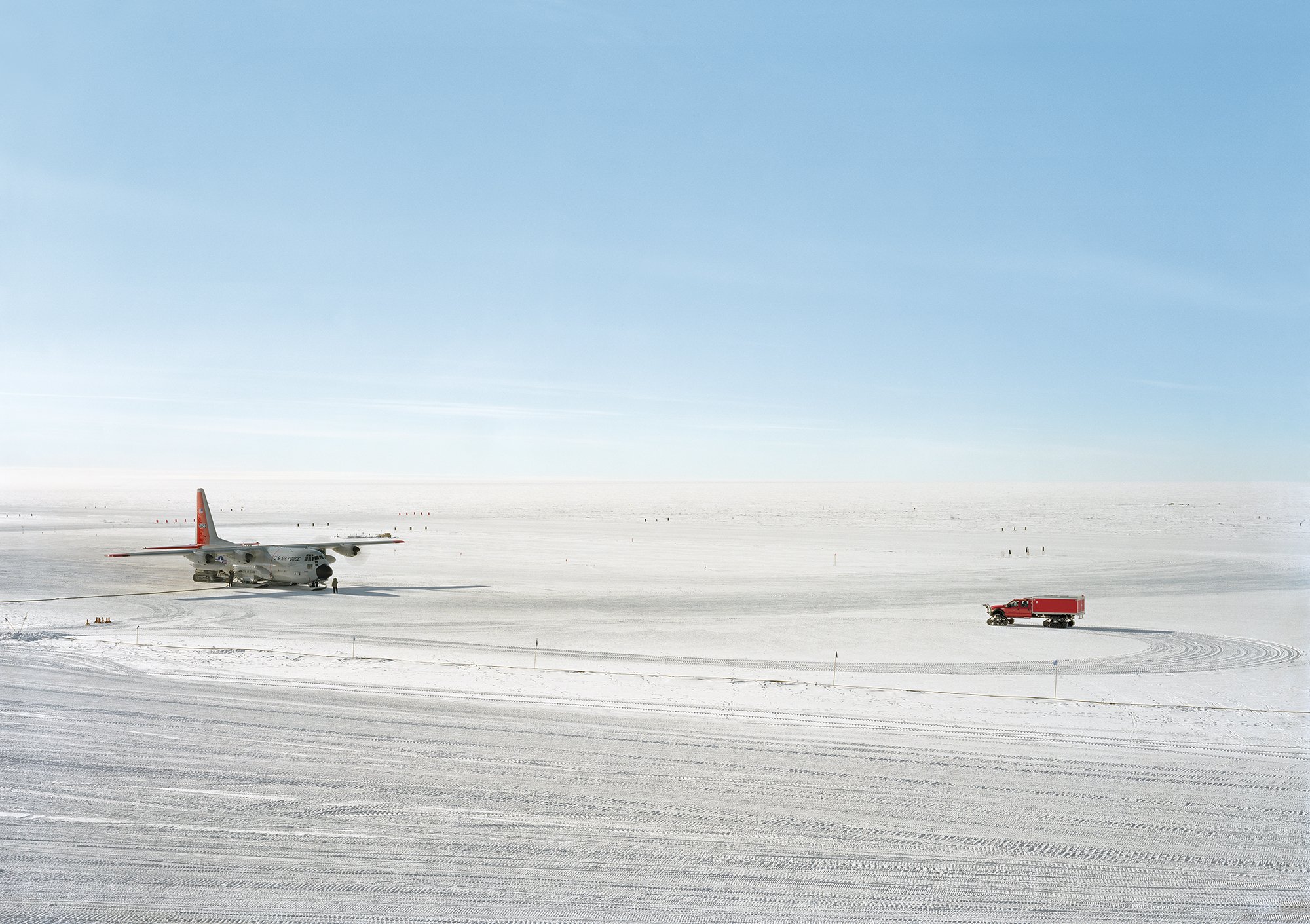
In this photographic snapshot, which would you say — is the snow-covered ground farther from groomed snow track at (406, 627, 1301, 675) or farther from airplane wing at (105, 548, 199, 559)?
airplane wing at (105, 548, 199, 559)

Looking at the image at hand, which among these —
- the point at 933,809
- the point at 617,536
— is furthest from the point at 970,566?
the point at 933,809

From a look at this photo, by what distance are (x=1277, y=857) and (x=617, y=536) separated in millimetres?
78166

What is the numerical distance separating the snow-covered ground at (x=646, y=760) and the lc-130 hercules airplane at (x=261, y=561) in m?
3.62

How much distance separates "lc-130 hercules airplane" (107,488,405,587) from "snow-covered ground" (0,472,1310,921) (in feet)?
11.9

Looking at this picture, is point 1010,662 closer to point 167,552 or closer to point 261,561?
point 261,561

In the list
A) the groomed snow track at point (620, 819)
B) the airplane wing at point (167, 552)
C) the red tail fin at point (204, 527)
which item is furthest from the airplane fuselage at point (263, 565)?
the groomed snow track at point (620, 819)

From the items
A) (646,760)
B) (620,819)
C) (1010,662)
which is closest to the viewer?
(620,819)

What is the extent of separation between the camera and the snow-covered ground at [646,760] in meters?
13.0

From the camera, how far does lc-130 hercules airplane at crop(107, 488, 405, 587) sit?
50.8 m

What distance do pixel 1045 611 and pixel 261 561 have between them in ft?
133

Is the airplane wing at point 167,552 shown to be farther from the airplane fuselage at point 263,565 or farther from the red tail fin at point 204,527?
the red tail fin at point 204,527

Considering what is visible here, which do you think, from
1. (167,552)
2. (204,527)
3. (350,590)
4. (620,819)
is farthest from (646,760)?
(204,527)

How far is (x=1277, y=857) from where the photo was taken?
1424cm

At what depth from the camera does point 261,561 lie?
51469 millimetres
